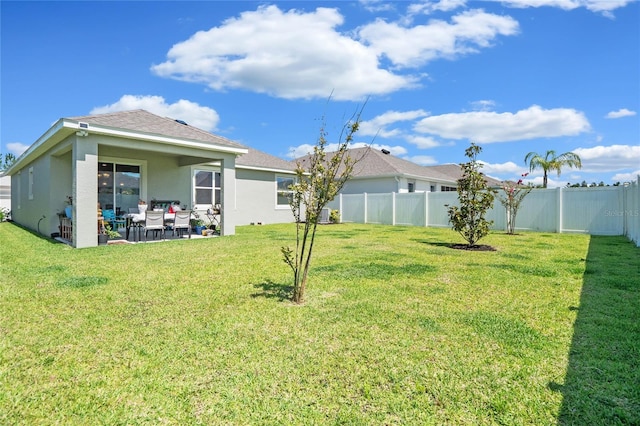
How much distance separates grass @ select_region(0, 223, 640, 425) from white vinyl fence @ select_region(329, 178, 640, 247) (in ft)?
24.7

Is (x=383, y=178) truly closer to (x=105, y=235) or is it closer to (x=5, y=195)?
(x=105, y=235)

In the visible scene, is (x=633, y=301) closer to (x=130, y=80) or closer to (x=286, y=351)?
(x=286, y=351)

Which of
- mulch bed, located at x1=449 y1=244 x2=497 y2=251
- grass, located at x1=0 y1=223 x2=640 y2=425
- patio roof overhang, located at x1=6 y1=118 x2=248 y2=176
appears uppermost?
patio roof overhang, located at x1=6 y1=118 x2=248 y2=176

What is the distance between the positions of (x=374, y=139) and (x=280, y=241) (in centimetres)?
650

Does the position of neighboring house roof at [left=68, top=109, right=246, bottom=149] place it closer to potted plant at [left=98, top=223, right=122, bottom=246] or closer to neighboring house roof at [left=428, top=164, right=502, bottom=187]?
potted plant at [left=98, top=223, right=122, bottom=246]

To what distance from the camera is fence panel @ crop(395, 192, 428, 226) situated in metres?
18.0


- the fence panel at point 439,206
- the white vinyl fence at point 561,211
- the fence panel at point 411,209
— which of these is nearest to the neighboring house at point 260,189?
the fence panel at point 411,209

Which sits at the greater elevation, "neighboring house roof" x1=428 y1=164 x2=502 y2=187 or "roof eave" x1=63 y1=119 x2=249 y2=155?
"neighboring house roof" x1=428 y1=164 x2=502 y2=187

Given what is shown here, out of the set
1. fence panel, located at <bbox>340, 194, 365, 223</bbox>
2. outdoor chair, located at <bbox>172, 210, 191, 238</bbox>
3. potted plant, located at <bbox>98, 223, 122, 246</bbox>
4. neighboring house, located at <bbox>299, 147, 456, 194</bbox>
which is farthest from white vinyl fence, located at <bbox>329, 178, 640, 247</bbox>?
potted plant, located at <bbox>98, 223, 122, 246</bbox>

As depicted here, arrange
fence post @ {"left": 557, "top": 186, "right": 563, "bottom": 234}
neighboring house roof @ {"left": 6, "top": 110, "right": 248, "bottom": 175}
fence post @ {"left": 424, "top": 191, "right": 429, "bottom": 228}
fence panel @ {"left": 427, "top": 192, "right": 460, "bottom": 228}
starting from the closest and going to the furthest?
1. neighboring house roof @ {"left": 6, "top": 110, "right": 248, "bottom": 175}
2. fence post @ {"left": 557, "top": 186, "right": 563, "bottom": 234}
3. fence panel @ {"left": 427, "top": 192, "right": 460, "bottom": 228}
4. fence post @ {"left": 424, "top": 191, "right": 429, "bottom": 228}

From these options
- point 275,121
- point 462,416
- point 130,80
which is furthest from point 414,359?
point 275,121

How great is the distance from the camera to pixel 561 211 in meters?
14.1

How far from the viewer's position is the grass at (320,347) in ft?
7.74

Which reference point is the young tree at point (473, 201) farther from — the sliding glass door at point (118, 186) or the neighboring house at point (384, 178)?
the neighboring house at point (384, 178)
